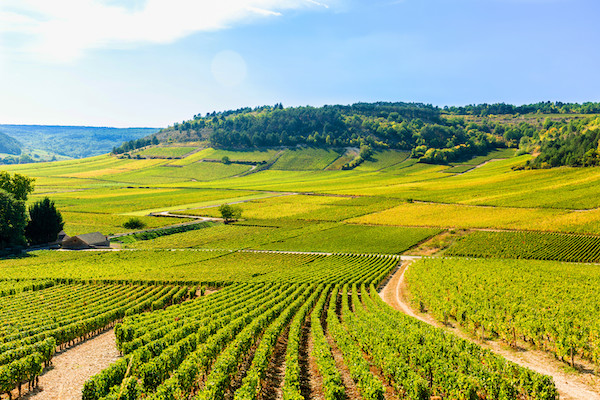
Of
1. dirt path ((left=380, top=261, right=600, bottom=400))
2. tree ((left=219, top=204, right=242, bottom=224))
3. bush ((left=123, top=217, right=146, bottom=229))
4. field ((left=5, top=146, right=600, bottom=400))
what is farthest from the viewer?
tree ((left=219, top=204, right=242, bottom=224))

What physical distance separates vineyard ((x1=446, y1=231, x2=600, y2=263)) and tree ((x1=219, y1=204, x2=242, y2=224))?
217 ft

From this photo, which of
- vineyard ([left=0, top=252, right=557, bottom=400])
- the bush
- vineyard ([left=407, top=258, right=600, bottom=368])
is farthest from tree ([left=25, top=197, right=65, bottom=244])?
vineyard ([left=407, top=258, right=600, bottom=368])

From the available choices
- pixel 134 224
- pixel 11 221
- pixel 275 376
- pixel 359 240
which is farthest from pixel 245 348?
pixel 134 224

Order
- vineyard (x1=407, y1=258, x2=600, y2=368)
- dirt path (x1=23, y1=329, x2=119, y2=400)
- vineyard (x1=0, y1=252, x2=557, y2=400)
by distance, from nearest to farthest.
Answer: vineyard (x1=0, y1=252, x2=557, y2=400)
dirt path (x1=23, y1=329, x2=119, y2=400)
vineyard (x1=407, y1=258, x2=600, y2=368)

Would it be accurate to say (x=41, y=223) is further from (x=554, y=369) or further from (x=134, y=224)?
(x=554, y=369)

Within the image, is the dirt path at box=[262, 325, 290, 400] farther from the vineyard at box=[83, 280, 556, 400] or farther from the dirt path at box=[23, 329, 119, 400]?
the dirt path at box=[23, 329, 119, 400]

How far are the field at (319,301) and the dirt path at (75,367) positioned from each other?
1067mm

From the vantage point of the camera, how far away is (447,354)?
2278 centimetres

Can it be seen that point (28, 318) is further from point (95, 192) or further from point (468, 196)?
point (95, 192)

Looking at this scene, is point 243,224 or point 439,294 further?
point 243,224

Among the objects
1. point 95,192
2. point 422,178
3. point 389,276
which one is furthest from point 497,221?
point 95,192

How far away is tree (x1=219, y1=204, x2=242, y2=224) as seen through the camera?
375 ft

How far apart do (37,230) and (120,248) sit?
21427 millimetres

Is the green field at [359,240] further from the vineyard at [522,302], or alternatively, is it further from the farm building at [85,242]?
the farm building at [85,242]
